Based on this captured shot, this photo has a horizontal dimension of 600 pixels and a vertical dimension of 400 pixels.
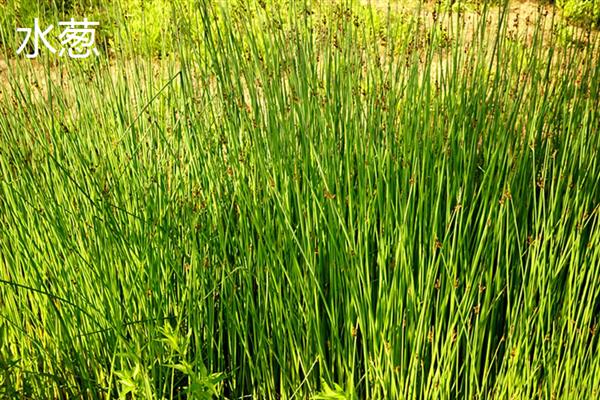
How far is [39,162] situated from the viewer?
2.53 metres

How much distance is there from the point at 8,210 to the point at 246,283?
85 cm

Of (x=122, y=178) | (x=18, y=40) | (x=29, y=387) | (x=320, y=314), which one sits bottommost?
(x=29, y=387)

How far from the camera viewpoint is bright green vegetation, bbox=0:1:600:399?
213 cm

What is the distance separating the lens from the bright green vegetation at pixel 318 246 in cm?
213

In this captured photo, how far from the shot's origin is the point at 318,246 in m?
2.21

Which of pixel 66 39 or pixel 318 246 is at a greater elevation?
pixel 66 39

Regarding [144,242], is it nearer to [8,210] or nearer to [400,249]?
[8,210]

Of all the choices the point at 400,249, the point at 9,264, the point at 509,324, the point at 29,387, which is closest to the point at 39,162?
the point at 9,264

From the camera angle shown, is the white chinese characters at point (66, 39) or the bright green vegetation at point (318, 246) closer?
the bright green vegetation at point (318, 246)

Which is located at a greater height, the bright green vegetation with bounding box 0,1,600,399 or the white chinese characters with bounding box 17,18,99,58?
the white chinese characters with bounding box 17,18,99,58

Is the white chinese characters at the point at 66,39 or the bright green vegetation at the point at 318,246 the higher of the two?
the white chinese characters at the point at 66,39

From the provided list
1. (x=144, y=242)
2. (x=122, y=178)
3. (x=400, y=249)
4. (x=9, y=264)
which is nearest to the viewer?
(x=400, y=249)

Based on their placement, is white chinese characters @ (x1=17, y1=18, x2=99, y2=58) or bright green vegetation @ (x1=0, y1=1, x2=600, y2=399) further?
white chinese characters @ (x1=17, y1=18, x2=99, y2=58)

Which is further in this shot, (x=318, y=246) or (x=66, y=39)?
(x=66, y=39)
